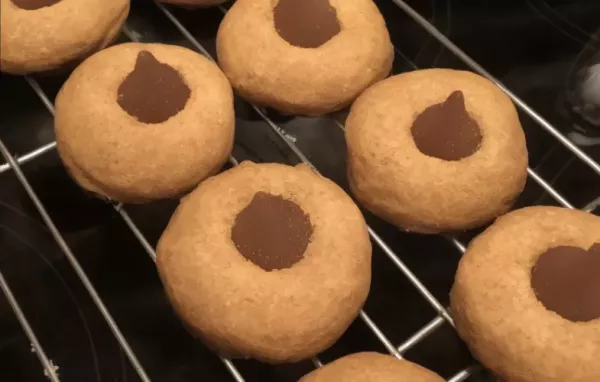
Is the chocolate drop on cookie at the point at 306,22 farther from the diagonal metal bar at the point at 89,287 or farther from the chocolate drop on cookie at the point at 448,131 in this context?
the diagonal metal bar at the point at 89,287

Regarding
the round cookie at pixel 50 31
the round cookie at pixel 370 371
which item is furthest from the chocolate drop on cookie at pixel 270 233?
the round cookie at pixel 50 31

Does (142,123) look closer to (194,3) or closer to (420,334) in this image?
(194,3)

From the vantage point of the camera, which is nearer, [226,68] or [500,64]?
[226,68]

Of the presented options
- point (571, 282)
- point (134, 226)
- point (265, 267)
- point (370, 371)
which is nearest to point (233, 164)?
point (134, 226)

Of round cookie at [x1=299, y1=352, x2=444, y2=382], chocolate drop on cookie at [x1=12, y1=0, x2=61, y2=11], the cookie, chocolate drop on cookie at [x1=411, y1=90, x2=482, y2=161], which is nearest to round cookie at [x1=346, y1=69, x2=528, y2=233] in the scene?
chocolate drop on cookie at [x1=411, y1=90, x2=482, y2=161]

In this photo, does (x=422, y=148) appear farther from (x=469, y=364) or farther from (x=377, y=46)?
(x=469, y=364)

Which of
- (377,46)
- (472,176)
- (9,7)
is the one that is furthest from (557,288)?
(9,7)
